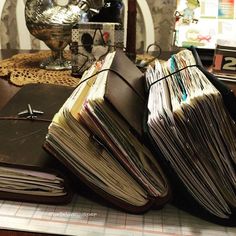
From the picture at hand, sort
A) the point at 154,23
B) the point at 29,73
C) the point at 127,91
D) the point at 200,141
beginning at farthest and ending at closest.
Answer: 1. the point at 154,23
2. the point at 29,73
3. the point at 127,91
4. the point at 200,141

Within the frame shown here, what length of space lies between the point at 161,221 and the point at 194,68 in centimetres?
27

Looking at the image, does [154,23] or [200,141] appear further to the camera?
[154,23]

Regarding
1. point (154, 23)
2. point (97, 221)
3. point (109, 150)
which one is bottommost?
point (97, 221)

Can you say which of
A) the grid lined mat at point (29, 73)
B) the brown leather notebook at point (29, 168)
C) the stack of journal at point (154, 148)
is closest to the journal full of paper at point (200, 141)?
the stack of journal at point (154, 148)

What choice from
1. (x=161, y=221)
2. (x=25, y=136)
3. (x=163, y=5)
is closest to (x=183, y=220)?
(x=161, y=221)

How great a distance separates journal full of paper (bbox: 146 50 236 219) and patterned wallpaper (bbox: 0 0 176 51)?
4.40 feet

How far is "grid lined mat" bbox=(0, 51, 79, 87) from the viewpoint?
1.13m

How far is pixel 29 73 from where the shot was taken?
1213 mm

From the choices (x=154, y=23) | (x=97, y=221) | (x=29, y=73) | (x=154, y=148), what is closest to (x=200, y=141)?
(x=154, y=148)

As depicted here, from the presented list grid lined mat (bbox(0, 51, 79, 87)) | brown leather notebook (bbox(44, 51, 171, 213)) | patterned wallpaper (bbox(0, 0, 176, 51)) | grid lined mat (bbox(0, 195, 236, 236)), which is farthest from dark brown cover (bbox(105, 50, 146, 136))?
patterned wallpaper (bbox(0, 0, 176, 51))

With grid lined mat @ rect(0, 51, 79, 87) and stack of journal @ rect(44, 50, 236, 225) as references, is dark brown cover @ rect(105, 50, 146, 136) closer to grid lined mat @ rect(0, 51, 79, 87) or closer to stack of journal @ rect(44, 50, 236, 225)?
stack of journal @ rect(44, 50, 236, 225)

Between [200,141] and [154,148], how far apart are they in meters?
0.07

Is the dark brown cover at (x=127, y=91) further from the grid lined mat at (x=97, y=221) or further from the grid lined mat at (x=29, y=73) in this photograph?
the grid lined mat at (x=29, y=73)

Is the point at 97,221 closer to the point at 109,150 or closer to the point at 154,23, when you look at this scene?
the point at 109,150
